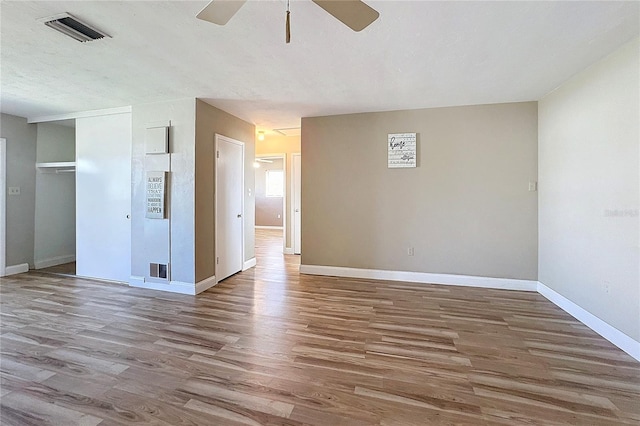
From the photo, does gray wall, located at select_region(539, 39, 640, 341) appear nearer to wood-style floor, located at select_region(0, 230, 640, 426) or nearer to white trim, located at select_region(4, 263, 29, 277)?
wood-style floor, located at select_region(0, 230, 640, 426)

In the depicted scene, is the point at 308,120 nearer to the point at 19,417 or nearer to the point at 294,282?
the point at 294,282

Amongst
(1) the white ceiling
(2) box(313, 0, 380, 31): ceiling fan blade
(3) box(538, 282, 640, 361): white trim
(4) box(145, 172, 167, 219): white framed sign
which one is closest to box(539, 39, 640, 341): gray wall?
(3) box(538, 282, 640, 361): white trim

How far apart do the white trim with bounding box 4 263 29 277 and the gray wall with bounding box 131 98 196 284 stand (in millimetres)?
2426

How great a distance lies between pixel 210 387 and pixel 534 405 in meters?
2.09

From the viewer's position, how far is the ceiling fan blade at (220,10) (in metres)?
1.53

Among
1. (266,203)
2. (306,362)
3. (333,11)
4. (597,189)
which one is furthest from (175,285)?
(266,203)

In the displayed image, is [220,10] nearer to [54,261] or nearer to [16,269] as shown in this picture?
[16,269]

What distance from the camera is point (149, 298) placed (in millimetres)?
3707

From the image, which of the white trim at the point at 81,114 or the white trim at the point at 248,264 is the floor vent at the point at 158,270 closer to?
the white trim at the point at 248,264

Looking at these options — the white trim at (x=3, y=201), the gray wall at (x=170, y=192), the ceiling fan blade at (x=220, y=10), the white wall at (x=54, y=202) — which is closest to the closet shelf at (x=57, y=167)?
the white wall at (x=54, y=202)

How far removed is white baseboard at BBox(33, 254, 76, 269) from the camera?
202 inches

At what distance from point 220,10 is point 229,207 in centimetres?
332

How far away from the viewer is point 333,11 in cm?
160

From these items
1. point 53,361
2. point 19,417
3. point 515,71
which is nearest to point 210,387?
point 19,417
